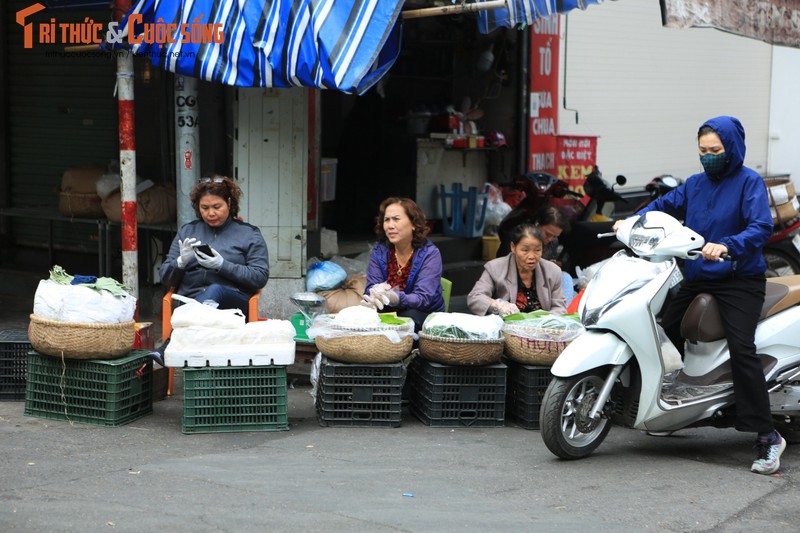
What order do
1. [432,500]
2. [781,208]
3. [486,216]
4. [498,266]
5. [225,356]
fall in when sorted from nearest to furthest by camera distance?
[432,500] < [225,356] < [498,266] < [781,208] < [486,216]

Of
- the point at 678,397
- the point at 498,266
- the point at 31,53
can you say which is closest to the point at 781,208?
the point at 498,266

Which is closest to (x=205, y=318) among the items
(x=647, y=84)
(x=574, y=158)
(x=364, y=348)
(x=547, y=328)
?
(x=364, y=348)

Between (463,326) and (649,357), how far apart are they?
1.14 m

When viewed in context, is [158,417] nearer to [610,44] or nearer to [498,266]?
[498,266]

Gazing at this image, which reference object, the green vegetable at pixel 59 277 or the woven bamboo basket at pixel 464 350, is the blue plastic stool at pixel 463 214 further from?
the green vegetable at pixel 59 277

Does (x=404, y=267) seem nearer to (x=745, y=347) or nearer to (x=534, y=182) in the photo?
(x=745, y=347)

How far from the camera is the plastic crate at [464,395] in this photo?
6191 mm

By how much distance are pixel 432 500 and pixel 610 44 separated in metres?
11.2

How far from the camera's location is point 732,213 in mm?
5531

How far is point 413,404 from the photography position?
659 centimetres

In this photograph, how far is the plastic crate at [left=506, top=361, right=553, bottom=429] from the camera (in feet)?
20.4

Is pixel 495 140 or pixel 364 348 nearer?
pixel 364 348

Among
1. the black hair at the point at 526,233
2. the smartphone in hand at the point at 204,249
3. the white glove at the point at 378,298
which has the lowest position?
the white glove at the point at 378,298

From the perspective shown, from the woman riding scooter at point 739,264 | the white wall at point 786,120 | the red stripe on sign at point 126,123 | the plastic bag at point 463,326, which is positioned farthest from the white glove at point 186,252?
the white wall at point 786,120
